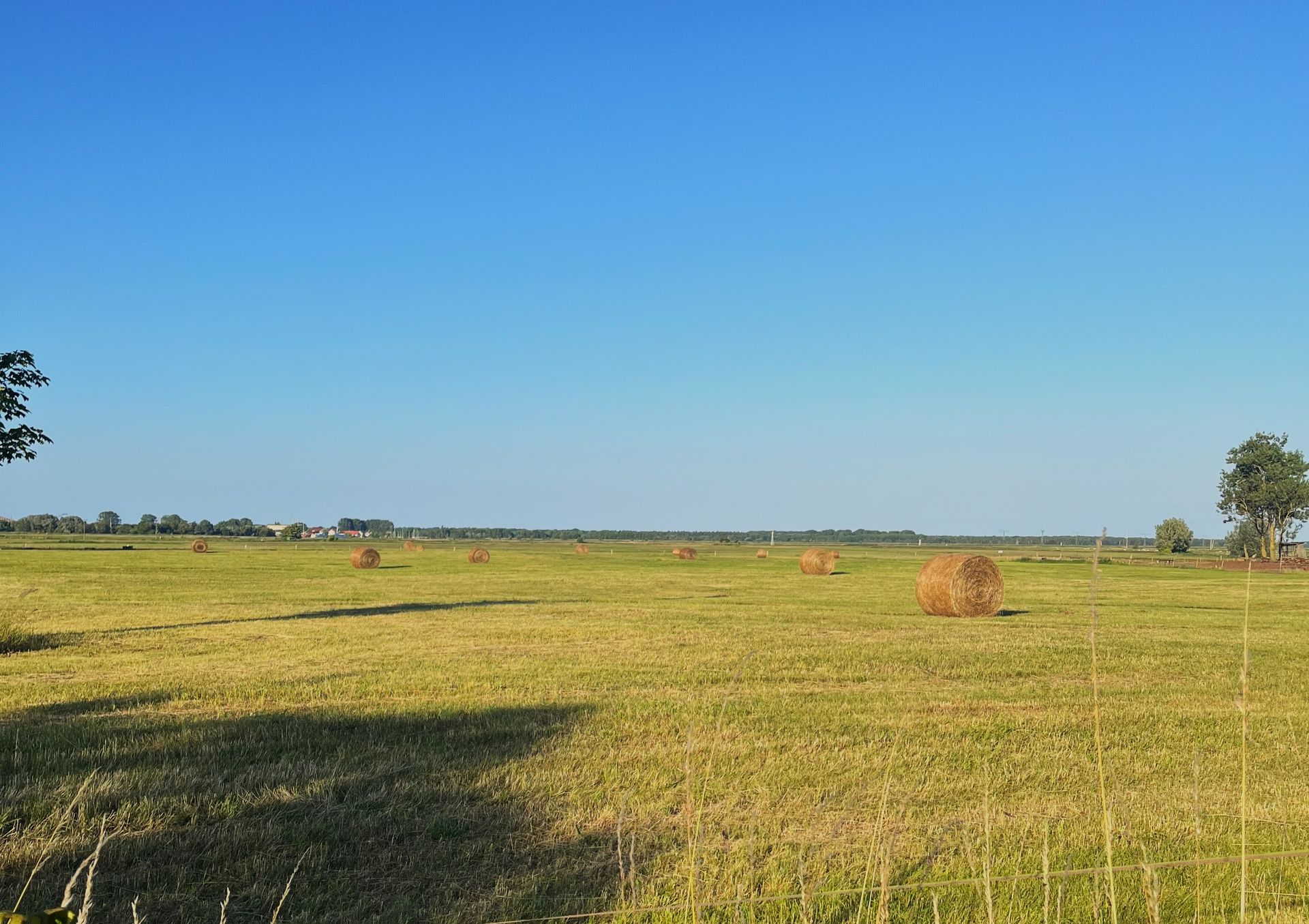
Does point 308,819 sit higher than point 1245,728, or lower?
lower

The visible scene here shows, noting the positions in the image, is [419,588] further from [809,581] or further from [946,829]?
[946,829]

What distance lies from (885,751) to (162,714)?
7.74 meters

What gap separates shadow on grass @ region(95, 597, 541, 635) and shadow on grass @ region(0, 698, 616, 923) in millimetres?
11560

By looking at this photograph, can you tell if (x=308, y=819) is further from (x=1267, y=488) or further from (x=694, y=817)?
(x=1267, y=488)

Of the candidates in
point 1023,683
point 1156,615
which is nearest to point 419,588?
point 1156,615

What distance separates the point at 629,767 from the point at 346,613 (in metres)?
18.7

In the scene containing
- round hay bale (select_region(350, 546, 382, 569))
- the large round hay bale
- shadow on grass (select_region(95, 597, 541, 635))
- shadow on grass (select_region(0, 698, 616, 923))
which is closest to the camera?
shadow on grass (select_region(0, 698, 616, 923))

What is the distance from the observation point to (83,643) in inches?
703

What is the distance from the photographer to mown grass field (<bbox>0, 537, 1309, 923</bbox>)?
571 centimetres

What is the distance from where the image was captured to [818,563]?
184ft

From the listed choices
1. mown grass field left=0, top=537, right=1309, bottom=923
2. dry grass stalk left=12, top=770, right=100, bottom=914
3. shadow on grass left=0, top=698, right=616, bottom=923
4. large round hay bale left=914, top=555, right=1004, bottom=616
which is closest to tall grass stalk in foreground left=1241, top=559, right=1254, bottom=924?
mown grass field left=0, top=537, right=1309, bottom=923

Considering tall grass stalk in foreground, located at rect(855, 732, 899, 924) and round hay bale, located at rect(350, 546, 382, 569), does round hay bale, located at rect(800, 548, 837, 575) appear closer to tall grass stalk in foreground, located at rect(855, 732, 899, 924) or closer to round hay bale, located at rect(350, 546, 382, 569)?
round hay bale, located at rect(350, 546, 382, 569)

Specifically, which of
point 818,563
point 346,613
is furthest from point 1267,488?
point 346,613

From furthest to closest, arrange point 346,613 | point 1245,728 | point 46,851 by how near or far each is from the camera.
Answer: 1. point 346,613
2. point 46,851
3. point 1245,728
